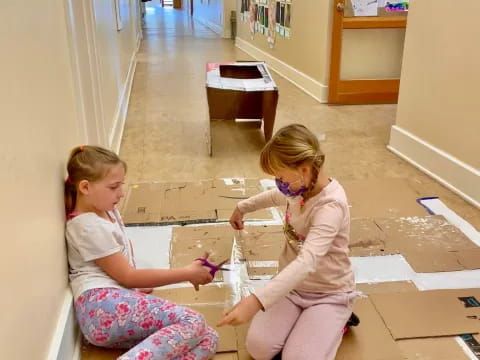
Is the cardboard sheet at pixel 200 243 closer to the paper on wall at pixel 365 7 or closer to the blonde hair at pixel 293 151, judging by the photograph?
the blonde hair at pixel 293 151

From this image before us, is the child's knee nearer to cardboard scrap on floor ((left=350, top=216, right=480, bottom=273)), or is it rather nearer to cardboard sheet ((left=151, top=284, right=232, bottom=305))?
cardboard sheet ((left=151, top=284, right=232, bottom=305))

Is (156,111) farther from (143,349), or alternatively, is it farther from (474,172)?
(143,349)

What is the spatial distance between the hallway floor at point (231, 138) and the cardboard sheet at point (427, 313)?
625 mm

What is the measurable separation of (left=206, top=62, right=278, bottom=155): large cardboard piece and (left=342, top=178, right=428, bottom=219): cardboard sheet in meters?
0.77

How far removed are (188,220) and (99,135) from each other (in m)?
0.58

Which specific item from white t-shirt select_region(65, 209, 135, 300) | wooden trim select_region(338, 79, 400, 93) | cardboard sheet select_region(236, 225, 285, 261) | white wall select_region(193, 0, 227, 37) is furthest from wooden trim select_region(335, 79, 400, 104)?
white wall select_region(193, 0, 227, 37)

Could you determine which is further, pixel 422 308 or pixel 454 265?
pixel 454 265

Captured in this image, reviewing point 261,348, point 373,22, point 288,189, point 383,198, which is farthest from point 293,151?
point 373,22

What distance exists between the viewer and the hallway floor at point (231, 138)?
2.65 m

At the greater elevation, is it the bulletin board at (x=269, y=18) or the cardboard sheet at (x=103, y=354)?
the bulletin board at (x=269, y=18)

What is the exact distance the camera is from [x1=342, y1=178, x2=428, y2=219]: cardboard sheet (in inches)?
85.8

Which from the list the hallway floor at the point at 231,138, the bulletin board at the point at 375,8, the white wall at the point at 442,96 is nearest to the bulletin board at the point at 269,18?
the hallway floor at the point at 231,138

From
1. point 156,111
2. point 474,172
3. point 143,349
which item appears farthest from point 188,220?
point 156,111

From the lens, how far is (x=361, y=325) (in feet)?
4.78
